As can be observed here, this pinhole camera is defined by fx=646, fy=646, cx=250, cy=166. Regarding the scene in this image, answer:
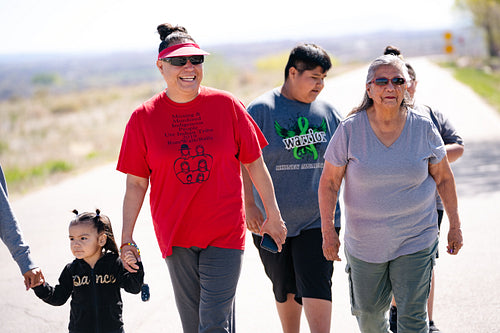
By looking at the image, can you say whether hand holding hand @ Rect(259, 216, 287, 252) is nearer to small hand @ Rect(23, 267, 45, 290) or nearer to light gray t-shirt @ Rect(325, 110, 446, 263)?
light gray t-shirt @ Rect(325, 110, 446, 263)

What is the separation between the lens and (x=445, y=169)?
3.65 meters

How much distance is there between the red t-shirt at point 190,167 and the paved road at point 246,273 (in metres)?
1.75

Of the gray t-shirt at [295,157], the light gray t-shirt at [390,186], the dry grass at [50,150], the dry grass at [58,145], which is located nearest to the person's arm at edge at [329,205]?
the light gray t-shirt at [390,186]

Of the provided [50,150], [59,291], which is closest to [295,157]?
[59,291]

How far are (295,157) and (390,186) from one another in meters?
0.97

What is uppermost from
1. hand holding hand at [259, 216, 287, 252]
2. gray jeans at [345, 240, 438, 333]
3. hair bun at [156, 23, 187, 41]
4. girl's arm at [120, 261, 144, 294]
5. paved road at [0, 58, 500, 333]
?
hair bun at [156, 23, 187, 41]

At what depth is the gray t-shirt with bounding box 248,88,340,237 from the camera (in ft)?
14.2

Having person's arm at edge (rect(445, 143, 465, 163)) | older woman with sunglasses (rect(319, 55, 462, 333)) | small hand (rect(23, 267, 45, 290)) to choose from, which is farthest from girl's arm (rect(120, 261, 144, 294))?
person's arm at edge (rect(445, 143, 465, 163))

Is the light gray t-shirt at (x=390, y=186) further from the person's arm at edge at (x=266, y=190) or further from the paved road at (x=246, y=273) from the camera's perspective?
the paved road at (x=246, y=273)

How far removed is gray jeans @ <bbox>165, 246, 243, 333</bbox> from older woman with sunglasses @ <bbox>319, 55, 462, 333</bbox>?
2.11 feet

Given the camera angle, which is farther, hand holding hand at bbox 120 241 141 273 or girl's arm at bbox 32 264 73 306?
girl's arm at bbox 32 264 73 306

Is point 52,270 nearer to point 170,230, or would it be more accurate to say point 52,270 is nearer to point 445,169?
point 170,230

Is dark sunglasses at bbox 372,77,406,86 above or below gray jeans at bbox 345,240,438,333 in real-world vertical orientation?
above

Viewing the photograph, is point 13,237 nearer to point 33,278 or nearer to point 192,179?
point 33,278
